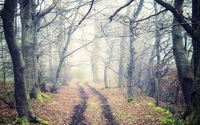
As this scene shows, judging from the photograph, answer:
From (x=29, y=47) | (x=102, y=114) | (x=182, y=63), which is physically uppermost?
(x=29, y=47)

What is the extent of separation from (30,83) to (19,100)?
4591mm

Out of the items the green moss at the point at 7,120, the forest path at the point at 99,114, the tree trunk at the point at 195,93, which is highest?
the tree trunk at the point at 195,93

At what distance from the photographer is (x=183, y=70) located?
264 inches

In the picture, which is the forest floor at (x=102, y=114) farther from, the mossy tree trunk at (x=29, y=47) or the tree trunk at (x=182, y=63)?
the tree trunk at (x=182, y=63)

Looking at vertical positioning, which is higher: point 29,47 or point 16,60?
point 29,47

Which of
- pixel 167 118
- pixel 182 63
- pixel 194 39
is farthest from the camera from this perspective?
pixel 167 118

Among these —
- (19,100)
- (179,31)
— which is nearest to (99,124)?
(19,100)

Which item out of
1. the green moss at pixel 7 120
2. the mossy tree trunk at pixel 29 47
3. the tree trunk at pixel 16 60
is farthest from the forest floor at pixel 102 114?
the tree trunk at pixel 16 60

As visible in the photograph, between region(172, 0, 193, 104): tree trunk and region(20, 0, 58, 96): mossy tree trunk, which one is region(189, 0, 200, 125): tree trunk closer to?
region(172, 0, 193, 104): tree trunk

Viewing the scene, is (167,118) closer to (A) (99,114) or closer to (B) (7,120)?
(A) (99,114)

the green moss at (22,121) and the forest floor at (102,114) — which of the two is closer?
the green moss at (22,121)

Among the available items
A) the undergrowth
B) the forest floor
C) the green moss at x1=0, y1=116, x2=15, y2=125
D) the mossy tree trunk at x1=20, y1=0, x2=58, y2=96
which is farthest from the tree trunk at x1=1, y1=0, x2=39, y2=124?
the undergrowth

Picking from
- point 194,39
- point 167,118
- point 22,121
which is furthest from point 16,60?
point 167,118

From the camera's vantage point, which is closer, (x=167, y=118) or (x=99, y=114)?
(x=167, y=118)
